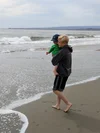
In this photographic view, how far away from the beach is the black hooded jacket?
79 cm

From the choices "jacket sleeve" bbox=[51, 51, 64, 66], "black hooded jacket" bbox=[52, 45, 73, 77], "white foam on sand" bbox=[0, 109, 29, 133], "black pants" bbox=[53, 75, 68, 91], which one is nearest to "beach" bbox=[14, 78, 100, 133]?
"white foam on sand" bbox=[0, 109, 29, 133]

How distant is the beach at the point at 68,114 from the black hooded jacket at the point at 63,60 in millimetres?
788

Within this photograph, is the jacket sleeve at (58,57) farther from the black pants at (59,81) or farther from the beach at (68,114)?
the beach at (68,114)

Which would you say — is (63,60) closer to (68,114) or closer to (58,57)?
(58,57)

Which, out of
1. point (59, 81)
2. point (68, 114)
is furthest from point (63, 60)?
point (68, 114)

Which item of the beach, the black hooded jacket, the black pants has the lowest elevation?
the beach

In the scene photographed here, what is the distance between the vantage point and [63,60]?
575 centimetres

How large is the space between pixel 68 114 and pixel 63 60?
108 cm

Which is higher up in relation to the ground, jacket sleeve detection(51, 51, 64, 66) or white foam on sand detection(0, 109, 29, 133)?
jacket sleeve detection(51, 51, 64, 66)

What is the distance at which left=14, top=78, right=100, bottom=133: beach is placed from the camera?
4805 mm

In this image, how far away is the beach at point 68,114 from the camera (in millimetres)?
4805

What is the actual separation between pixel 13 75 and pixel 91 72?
2.98 metres

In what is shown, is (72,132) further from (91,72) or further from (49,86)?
(91,72)

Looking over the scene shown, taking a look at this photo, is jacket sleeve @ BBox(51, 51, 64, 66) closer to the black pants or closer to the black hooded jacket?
the black hooded jacket
